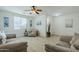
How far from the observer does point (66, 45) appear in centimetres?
161

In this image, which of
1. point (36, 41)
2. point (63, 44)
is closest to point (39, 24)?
point (36, 41)

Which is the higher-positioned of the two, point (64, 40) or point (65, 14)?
point (65, 14)

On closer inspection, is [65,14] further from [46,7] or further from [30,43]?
[30,43]

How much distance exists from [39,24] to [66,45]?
63 centimetres

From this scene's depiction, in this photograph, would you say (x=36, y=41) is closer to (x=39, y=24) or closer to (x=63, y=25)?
(x=39, y=24)

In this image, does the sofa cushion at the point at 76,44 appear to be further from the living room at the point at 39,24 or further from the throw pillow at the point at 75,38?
the living room at the point at 39,24

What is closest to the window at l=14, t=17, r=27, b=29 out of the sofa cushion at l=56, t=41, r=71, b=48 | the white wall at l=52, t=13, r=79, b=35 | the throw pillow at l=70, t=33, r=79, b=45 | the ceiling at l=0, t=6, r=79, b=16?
the ceiling at l=0, t=6, r=79, b=16

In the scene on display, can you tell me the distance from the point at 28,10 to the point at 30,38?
508mm

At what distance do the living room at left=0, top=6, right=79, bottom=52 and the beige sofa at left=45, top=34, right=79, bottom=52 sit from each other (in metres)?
0.02

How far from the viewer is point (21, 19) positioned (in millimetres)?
1616

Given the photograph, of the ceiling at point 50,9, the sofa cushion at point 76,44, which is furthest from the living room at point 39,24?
the sofa cushion at point 76,44

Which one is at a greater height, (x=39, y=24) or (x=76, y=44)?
(x=39, y=24)

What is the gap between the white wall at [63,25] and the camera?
5.07ft
